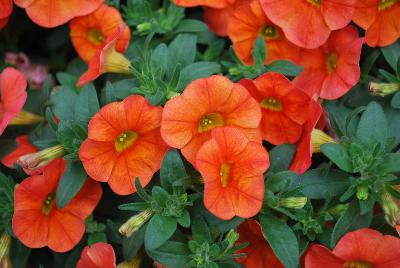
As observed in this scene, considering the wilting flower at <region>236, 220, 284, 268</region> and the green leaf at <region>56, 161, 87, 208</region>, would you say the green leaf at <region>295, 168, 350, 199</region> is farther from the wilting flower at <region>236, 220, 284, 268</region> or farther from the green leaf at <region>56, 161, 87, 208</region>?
the green leaf at <region>56, 161, 87, 208</region>

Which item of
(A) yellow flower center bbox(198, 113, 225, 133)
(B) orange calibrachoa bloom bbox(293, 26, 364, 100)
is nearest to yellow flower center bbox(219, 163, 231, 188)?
(A) yellow flower center bbox(198, 113, 225, 133)

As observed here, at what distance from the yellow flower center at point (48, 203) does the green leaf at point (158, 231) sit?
1.41ft

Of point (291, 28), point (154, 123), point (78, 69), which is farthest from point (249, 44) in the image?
point (78, 69)

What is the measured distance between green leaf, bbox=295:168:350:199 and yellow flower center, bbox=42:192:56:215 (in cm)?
84

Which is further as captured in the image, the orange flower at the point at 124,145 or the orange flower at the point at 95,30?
the orange flower at the point at 95,30

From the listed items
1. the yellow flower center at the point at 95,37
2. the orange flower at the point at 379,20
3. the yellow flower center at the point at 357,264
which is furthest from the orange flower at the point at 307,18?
the yellow flower center at the point at 357,264

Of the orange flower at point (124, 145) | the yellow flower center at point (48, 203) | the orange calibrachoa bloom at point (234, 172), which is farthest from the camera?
the yellow flower center at point (48, 203)

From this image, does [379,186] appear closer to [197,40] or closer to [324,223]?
[324,223]

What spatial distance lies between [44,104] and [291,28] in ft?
3.14

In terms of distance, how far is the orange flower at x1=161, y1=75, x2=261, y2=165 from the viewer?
5.40 ft

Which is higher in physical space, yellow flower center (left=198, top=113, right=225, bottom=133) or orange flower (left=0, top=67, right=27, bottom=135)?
yellow flower center (left=198, top=113, right=225, bottom=133)

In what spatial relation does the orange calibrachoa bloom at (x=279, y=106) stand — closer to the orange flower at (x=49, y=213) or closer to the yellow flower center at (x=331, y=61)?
the yellow flower center at (x=331, y=61)

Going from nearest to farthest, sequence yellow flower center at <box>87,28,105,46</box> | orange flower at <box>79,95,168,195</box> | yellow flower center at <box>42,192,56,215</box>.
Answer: orange flower at <box>79,95,168,195</box> → yellow flower center at <box>42,192,56,215</box> → yellow flower center at <box>87,28,105,46</box>

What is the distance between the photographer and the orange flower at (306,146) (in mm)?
1714
